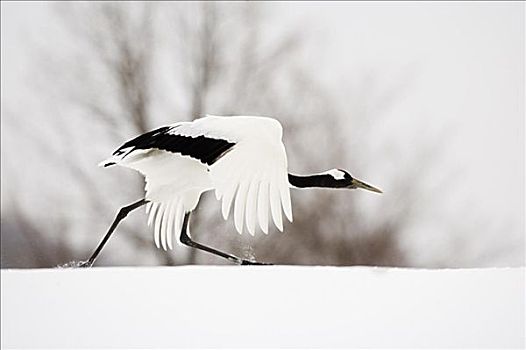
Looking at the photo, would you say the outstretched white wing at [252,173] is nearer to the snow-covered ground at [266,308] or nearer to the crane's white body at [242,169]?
the crane's white body at [242,169]

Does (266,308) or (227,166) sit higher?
(227,166)

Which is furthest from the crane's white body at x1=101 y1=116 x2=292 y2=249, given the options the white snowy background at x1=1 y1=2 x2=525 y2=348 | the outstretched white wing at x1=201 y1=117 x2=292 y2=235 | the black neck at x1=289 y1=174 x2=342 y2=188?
the white snowy background at x1=1 y1=2 x2=525 y2=348

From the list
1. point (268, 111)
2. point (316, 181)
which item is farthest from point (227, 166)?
point (268, 111)

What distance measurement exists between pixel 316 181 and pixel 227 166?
181mm

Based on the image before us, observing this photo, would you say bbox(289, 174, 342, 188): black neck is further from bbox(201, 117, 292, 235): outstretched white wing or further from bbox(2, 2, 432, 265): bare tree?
bbox(2, 2, 432, 265): bare tree

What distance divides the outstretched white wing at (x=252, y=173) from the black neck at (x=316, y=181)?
0.11 metres

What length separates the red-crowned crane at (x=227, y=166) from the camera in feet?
3.45

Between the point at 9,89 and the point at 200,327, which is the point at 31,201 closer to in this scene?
the point at 9,89

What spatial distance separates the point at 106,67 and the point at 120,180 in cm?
29

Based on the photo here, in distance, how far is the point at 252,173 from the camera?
3.46 ft

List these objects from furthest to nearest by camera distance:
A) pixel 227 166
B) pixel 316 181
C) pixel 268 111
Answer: pixel 268 111
pixel 316 181
pixel 227 166

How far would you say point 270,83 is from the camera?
204cm

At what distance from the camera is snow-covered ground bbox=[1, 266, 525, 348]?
1002 mm

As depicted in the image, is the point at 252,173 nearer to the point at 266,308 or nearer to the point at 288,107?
the point at 266,308
